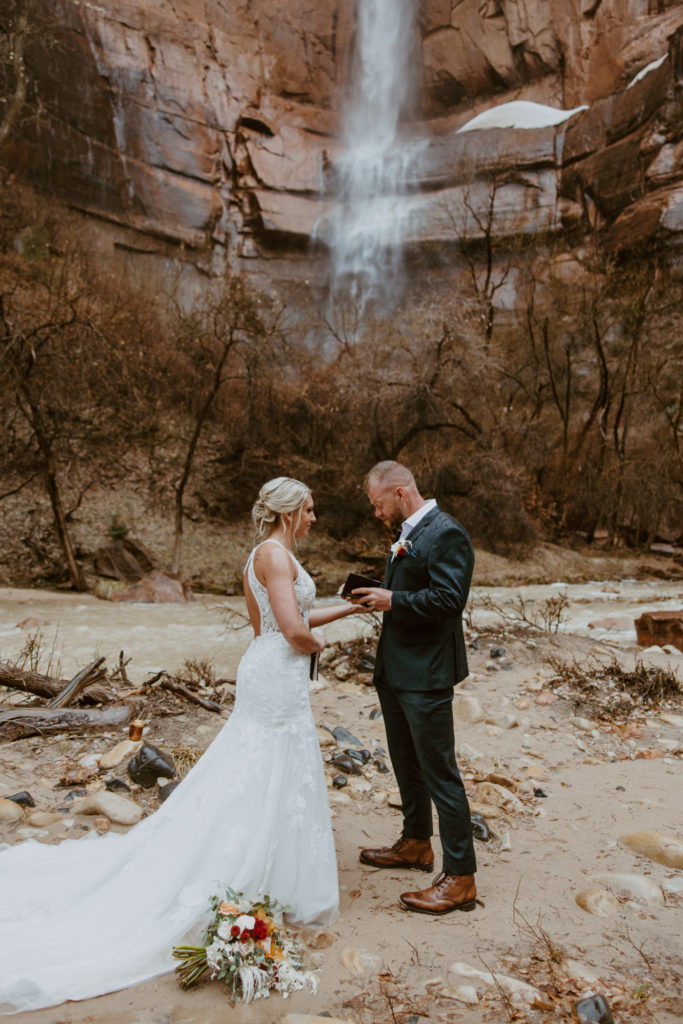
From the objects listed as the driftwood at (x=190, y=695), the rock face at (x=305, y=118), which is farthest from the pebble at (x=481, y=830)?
the rock face at (x=305, y=118)

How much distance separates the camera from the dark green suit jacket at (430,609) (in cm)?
311

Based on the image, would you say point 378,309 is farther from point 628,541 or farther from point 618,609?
point 618,609

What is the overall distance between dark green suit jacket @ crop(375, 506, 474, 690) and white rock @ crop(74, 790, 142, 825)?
185cm

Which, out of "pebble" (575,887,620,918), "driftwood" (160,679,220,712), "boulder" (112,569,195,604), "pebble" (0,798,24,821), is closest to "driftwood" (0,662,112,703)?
"driftwood" (160,679,220,712)

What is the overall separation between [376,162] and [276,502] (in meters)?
39.1

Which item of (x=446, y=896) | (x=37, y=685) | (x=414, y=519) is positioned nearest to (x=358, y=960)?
(x=446, y=896)

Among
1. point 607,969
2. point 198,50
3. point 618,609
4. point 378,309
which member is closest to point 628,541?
point 618,609

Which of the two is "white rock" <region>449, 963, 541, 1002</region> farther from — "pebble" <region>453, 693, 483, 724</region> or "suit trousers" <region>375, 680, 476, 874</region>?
"pebble" <region>453, 693, 483, 724</region>

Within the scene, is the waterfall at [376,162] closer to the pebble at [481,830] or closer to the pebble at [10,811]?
the pebble at [481,830]

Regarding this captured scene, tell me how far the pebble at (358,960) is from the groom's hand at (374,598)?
4.50 feet

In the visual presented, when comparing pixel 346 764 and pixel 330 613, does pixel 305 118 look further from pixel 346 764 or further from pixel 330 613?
pixel 330 613

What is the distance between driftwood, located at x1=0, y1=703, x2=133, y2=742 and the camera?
5172 millimetres

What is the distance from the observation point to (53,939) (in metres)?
2.68

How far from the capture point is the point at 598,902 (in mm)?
3191
